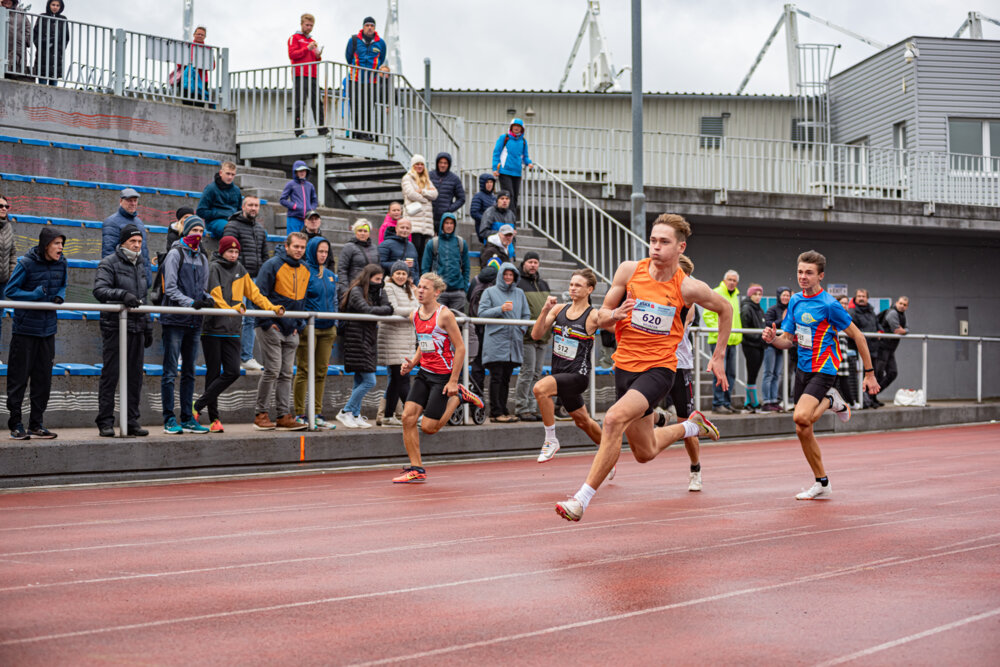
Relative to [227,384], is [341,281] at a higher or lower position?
higher

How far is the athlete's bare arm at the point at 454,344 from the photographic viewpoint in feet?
37.1

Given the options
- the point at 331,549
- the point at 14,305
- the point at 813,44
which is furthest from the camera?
the point at 813,44

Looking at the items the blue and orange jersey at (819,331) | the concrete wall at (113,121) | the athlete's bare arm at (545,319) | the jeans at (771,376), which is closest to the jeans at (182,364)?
the athlete's bare arm at (545,319)

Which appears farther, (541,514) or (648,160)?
(648,160)

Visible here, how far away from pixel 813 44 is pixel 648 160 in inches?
452

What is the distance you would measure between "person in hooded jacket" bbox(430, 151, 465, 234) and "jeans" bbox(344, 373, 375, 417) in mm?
5259

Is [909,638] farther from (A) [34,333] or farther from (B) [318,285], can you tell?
(B) [318,285]

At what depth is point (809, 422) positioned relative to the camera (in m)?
10.0

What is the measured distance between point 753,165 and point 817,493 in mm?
19394

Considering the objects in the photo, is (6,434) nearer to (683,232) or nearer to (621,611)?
(683,232)

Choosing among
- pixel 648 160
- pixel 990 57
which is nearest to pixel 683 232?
pixel 648 160

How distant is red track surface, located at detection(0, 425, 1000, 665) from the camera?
4.85m

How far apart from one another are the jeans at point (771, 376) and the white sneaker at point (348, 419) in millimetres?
8306

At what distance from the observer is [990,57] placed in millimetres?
34094
